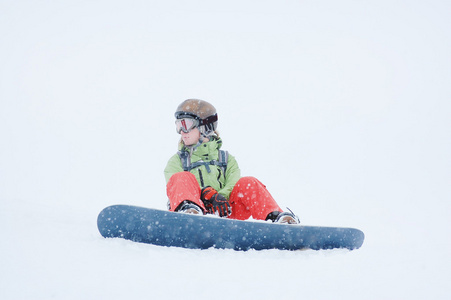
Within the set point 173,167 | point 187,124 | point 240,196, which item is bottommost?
point 240,196

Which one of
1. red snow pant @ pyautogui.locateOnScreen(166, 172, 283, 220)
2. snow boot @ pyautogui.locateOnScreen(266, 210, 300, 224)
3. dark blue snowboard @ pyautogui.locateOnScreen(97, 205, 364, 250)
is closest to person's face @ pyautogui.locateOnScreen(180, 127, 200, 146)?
red snow pant @ pyautogui.locateOnScreen(166, 172, 283, 220)

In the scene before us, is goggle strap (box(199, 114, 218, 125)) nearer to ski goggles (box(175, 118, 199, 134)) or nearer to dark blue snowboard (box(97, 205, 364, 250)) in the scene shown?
ski goggles (box(175, 118, 199, 134))

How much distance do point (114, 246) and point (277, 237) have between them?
3.48 ft

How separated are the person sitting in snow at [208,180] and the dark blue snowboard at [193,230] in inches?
12.9

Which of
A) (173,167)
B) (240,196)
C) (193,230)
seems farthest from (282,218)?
(173,167)

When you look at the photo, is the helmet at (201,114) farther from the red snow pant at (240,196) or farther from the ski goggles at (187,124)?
the red snow pant at (240,196)

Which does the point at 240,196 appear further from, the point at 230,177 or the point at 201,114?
the point at 201,114

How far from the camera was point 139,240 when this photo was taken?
2.61m

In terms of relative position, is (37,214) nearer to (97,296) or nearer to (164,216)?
(164,216)

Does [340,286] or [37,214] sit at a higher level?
[37,214]

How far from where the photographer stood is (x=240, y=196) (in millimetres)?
3490

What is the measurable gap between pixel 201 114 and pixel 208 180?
0.67 m

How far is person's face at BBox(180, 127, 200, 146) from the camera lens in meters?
3.84

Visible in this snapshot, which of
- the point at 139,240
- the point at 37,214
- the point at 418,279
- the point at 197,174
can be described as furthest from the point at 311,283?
the point at 37,214
